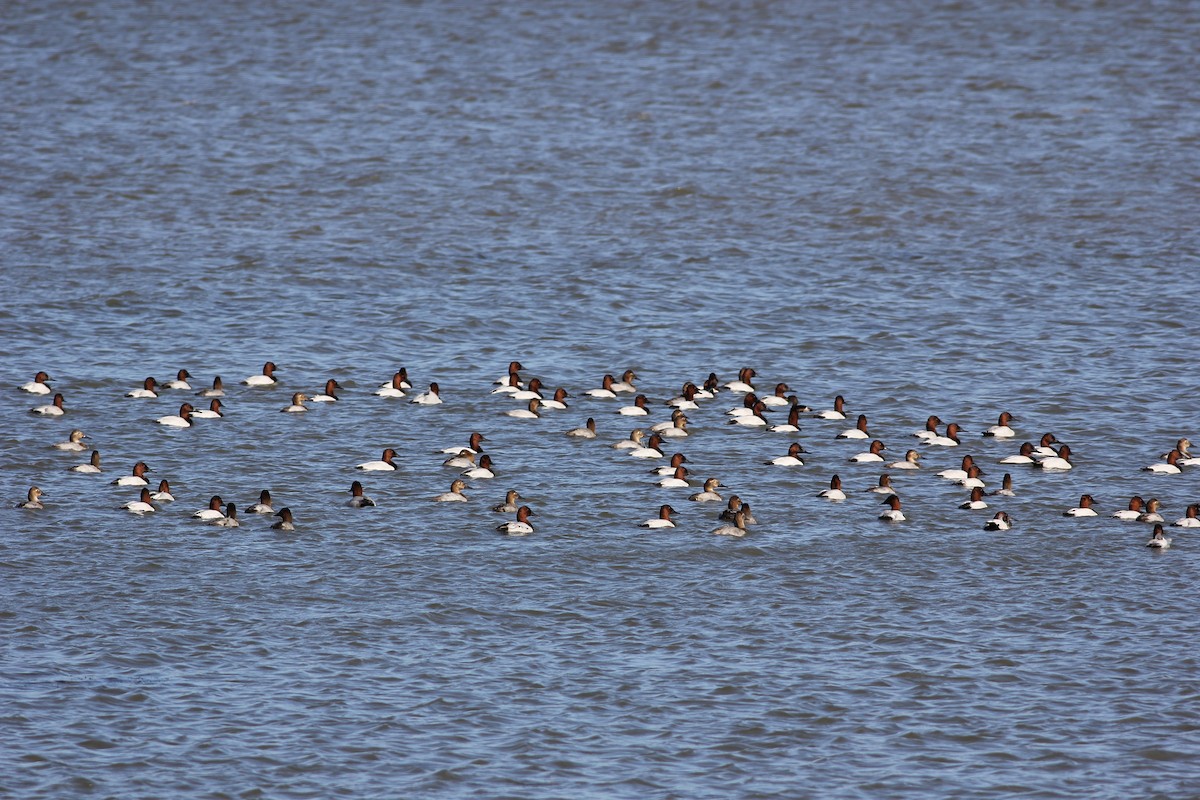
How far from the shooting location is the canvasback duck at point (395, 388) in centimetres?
3159

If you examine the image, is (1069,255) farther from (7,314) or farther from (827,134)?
(7,314)

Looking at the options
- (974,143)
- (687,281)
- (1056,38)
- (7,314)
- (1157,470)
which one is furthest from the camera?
(1056,38)

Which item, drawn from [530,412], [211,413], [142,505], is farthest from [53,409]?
[530,412]

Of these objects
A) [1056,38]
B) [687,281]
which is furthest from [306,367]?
[1056,38]

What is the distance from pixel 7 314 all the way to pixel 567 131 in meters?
19.6

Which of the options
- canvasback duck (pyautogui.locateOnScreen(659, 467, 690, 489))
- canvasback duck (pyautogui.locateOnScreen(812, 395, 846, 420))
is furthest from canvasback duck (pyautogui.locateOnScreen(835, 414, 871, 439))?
canvasback duck (pyautogui.locateOnScreen(659, 467, 690, 489))

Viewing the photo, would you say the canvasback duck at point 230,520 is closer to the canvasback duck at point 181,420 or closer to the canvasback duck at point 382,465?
the canvasback duck at point 382,465

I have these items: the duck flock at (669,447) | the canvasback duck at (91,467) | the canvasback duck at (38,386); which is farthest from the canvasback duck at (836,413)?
the canvasback duck at (38,386)

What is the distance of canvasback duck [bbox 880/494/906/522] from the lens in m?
25.6

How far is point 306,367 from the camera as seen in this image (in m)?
33.2

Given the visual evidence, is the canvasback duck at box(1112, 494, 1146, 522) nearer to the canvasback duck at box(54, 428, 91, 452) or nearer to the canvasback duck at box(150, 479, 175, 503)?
the canvasback duck at box(150, 479, 175, 503)

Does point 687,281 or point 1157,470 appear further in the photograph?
point 687,281

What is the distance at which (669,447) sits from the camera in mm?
29344

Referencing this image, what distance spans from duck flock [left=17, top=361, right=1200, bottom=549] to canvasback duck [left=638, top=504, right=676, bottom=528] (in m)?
0.02
